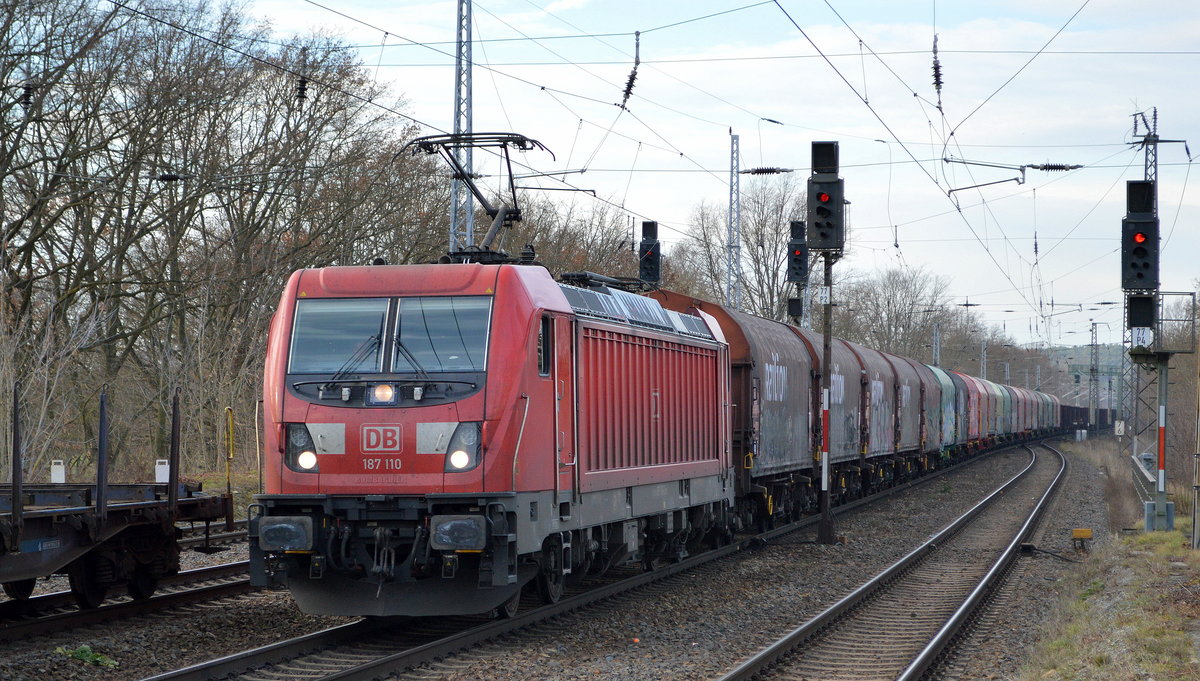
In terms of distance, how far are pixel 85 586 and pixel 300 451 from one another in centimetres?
266

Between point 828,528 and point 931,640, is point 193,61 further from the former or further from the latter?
point 931,640

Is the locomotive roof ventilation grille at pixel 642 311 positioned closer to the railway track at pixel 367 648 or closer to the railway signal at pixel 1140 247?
the railway track at pixel 367 648

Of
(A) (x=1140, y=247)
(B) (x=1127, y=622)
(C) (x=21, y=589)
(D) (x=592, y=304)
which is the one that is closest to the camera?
(C) (x=21, y=589)

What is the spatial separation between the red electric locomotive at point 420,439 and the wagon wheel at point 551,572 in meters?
0.03

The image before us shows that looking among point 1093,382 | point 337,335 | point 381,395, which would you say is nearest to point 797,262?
Answer: point 337,335

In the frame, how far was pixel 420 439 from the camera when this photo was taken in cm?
978

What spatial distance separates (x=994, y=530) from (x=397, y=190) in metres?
17.8

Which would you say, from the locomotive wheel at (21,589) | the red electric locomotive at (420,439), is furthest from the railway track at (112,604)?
the red electric locomotive at (420,439)

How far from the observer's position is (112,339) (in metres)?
24.9

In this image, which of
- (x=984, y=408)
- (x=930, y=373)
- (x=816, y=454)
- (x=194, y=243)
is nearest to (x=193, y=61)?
(x=194, y=243)

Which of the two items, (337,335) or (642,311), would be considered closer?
(337,335)

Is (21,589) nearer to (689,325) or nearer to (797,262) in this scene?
(689,325)

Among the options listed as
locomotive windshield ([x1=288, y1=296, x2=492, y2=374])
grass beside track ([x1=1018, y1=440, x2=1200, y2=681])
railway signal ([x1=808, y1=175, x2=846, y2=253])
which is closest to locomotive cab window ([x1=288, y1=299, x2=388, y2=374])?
locomotive windshield ([x1=288, y1=296, x2=492, y2=374])

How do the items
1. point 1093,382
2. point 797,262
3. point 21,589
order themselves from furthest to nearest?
point 1093,382
point 797,262
point 21,589
